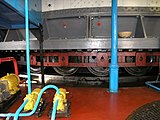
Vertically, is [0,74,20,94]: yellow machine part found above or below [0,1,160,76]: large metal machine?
below

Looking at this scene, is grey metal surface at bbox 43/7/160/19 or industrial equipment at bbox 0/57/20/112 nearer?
industrial equipment at bbox 0/57/20/112

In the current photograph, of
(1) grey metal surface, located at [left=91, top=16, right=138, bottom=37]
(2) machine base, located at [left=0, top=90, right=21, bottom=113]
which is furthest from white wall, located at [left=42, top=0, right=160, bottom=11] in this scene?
(2) machine base, located at [left=0, top=90, right=21, bottom=113]

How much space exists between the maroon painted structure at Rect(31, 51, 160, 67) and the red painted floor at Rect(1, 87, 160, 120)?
910 mm

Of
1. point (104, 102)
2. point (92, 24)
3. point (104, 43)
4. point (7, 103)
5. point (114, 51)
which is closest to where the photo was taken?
point (7, 103)

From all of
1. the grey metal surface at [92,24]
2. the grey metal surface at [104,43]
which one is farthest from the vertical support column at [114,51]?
the grey metal surface at [92,24]

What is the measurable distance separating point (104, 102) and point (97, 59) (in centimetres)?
148

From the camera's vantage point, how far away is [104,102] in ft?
6.98

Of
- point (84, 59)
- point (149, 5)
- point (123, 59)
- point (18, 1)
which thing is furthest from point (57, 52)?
point (149, 5)

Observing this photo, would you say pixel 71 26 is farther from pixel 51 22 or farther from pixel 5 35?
pixel 5 35

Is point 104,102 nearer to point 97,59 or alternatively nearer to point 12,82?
point 12,82

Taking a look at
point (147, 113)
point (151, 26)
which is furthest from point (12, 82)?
point (151, 26)

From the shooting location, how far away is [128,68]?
12.8 ft

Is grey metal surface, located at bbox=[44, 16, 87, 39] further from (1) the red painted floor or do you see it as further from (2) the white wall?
(1) the red painted floor

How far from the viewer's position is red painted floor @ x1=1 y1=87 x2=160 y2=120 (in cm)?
172
